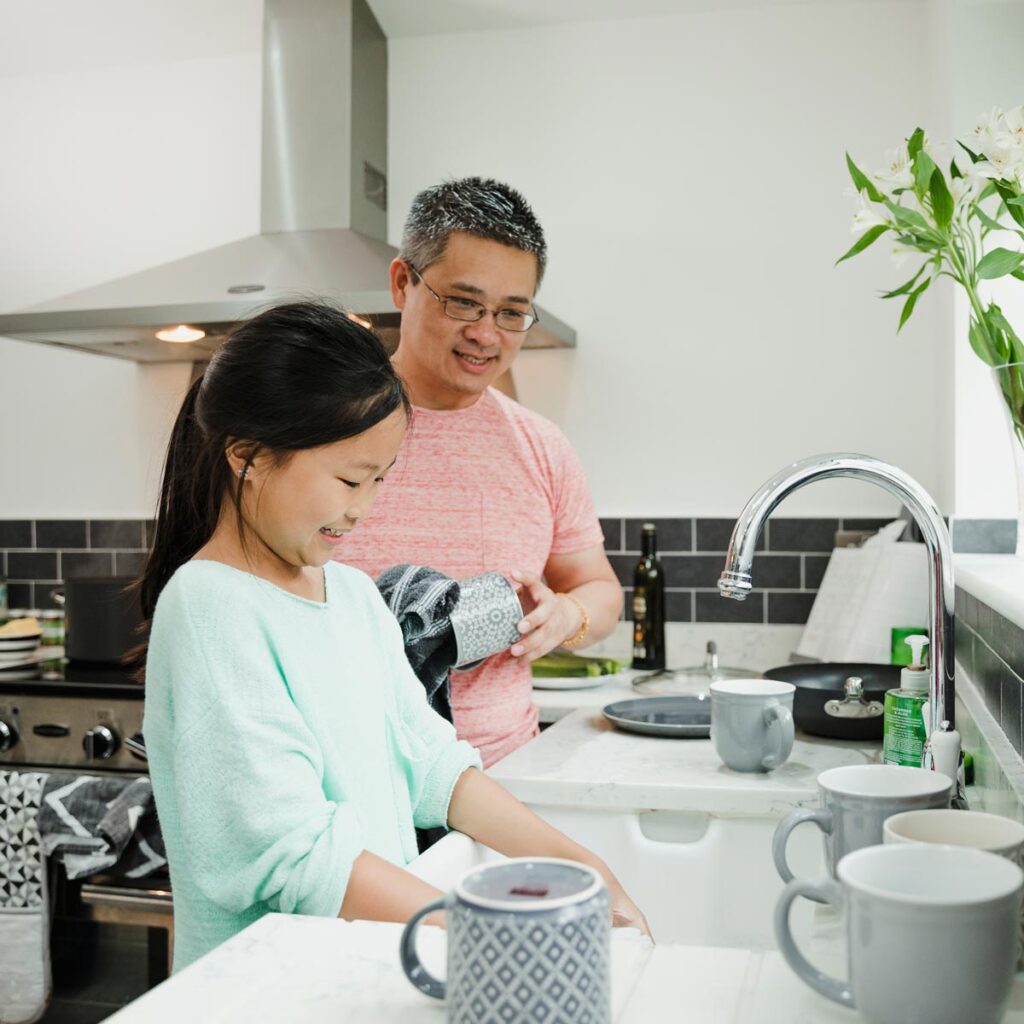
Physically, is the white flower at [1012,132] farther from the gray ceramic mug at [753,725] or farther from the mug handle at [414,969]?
the mug handle at [414,969]

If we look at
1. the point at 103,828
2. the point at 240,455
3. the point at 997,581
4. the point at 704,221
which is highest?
the point at 704,221

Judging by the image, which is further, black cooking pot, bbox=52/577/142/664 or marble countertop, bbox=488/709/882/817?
black cooking pot, bbox=52/577/142/664

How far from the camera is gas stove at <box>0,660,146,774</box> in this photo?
2404mm

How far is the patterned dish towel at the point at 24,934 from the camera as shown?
2162mm

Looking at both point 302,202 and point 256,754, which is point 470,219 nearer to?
point 256,754

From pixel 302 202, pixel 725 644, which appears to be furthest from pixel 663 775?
pixel 302 202

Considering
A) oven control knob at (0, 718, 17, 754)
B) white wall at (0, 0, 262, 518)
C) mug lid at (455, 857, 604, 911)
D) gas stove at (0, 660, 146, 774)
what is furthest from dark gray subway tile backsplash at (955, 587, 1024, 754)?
white wall at (0, 0, 262, 518)

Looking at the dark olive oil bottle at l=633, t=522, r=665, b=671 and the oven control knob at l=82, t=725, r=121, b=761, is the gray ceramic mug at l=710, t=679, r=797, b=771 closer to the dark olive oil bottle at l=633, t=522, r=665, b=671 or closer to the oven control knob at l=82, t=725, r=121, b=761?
the dark olive oil bottle at l=633, t=522, r=665, b=671

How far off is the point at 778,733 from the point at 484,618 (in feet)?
1.35

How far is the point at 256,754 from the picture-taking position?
35.7 inches

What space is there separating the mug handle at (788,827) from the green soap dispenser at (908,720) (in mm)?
411

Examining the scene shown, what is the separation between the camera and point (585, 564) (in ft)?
6.31

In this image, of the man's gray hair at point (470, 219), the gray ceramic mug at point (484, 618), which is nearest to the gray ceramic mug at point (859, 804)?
the gray ceramic mug at point (484, 618)

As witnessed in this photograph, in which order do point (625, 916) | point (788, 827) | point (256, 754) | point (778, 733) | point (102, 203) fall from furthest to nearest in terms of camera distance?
point (102, 203), point (778, 733), point (625, 916), point (256, 754), point (788, 827)
